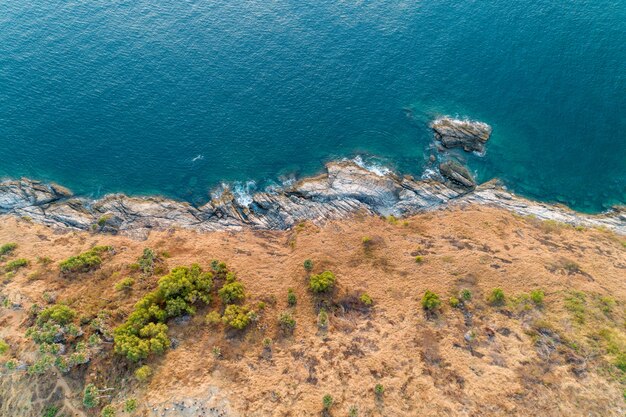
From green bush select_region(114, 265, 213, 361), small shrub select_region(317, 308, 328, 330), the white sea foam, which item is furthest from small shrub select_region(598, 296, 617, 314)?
green bush select_region(114, 265, 213, 361)

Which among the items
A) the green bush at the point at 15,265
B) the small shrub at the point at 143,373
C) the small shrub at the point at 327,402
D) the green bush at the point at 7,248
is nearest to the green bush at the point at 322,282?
the small shrub at the point at 327,402

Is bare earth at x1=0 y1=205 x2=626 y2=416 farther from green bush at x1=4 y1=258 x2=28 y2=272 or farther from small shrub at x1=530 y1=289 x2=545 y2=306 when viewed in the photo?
green bush at x1=4 y1=258 x2=28 y2=272

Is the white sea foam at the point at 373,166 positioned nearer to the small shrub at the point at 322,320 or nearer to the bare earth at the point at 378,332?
the bare earth at the point at 378,332

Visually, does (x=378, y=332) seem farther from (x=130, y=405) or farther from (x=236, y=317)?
(x=130, y=405)

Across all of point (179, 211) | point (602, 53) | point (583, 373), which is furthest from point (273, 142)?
point (602, 53)

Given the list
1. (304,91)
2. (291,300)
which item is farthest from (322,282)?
(304,91)

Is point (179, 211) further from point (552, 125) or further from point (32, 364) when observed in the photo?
point (552, 125)
